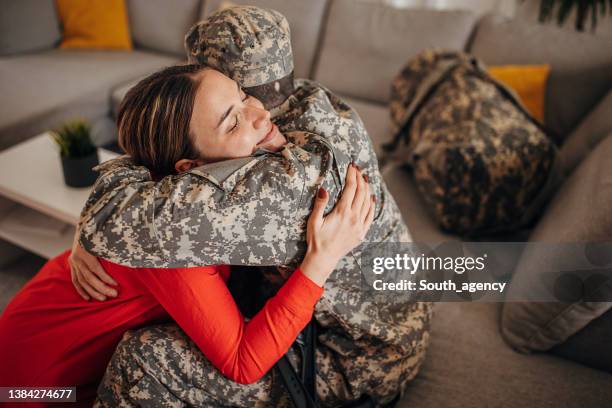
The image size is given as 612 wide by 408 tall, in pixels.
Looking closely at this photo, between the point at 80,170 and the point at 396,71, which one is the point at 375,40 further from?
the point at 80,170

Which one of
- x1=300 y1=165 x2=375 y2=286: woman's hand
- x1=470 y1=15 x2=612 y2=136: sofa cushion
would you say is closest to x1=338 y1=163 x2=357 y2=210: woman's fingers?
x1=300 y1=165 x2=375 y2=286: woman's hand

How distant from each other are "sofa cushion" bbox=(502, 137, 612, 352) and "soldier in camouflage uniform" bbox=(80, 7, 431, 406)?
239mm

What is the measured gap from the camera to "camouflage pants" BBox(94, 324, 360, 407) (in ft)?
3.00

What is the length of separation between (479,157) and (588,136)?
46 centimetres

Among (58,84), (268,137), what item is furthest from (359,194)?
(58,84)

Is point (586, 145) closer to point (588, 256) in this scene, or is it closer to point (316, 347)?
point (588, 256)

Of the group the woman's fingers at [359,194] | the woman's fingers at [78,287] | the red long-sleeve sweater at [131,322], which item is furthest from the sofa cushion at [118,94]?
the woman's fingers at [359,194]

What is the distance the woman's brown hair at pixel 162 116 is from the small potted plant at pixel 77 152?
0.75 m

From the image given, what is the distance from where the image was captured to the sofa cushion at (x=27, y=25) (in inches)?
99.6

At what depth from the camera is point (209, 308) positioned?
2.77ft

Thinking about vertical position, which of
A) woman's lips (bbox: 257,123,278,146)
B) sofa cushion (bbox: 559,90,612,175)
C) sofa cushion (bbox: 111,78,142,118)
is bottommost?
sofa cushion (bbox: 111,78,142,118)

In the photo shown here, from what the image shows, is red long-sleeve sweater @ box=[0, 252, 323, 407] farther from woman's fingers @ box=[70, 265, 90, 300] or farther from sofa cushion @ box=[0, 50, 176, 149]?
sofa cushion @ box=[0, 50, 176, 149]

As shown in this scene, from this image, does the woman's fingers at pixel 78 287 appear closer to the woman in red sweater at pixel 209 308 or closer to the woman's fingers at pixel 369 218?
the woman in red sweater at pixel 209 308

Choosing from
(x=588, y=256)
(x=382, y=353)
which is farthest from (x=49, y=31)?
(x=588, y=256)
